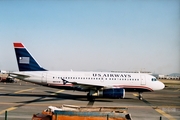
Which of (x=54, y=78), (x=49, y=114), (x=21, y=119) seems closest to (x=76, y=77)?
(x=54, y=78)

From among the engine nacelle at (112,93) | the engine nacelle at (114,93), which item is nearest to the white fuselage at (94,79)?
the engine nacelle at (112,93)

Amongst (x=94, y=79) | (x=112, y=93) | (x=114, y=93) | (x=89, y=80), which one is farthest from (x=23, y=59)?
(x=114, y=93)

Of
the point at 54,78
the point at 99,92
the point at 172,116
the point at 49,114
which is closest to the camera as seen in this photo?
the point at 49,114

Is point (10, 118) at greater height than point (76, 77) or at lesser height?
lesser

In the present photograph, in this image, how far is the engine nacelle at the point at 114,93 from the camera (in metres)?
24.9

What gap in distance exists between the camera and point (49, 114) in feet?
37.0

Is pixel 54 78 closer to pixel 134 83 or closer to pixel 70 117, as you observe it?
pixel 134 83

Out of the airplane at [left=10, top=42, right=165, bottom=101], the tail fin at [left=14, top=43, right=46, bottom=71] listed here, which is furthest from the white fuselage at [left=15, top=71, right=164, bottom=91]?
the tail fin at [left=14, top=43, right=46, bottom=71]

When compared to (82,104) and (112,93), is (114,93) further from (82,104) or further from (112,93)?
(82,104)

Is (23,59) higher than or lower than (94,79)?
higher

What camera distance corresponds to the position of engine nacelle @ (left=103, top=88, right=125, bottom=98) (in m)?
24.9

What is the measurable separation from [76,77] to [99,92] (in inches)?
149

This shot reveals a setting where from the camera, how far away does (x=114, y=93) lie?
2497 cm

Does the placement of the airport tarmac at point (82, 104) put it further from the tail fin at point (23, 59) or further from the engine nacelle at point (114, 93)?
the tail fin at point (23, 59)
